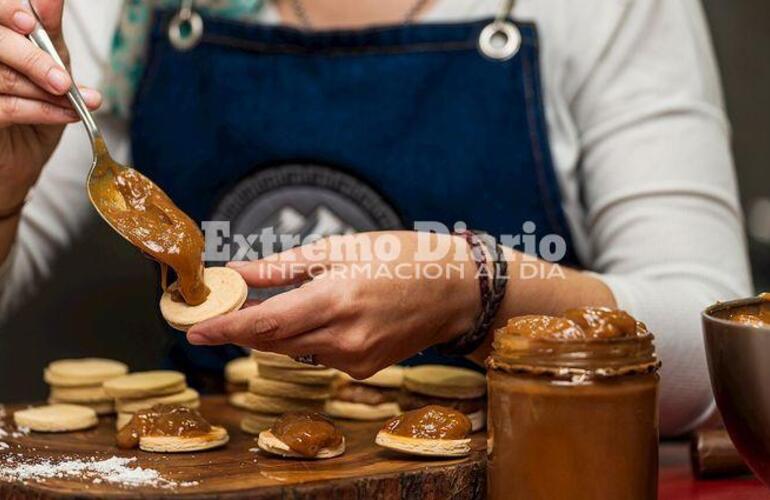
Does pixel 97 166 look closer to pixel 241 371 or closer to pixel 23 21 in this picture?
pixel 23 21

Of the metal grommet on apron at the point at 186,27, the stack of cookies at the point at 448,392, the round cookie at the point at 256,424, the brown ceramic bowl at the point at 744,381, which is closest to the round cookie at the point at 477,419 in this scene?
the stack of cookies at the point at 448,392

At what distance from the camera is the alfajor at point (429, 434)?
1119 millimetres

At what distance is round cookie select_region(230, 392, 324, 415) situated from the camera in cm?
135

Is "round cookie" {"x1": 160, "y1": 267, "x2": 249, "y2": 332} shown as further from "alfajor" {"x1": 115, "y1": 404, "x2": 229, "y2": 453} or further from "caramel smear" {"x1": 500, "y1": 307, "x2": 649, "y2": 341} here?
"caramel smear" {"x1": 500, "y1": 307, "x2": 649, "y2": 341}

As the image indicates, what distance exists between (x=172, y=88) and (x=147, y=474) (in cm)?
90

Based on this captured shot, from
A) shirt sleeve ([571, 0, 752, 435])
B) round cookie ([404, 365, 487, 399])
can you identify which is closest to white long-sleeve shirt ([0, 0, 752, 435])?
shirt sleeve ([571, 0, 752, 435])

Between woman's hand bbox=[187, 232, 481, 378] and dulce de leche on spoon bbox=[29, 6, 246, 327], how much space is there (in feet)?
0.17

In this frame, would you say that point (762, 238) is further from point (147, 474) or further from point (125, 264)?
point (147, 474)

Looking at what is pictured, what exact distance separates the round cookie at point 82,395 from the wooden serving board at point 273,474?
17 centimetres

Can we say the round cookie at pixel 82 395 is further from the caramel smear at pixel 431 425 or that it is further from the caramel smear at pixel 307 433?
the caramel smear at pixel 431 425

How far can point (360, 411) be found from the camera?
138 cm

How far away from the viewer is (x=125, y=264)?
8.09ft

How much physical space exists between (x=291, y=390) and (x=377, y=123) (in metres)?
0.56

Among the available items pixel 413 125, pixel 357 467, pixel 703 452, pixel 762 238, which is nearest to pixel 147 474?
pixel 357 467
